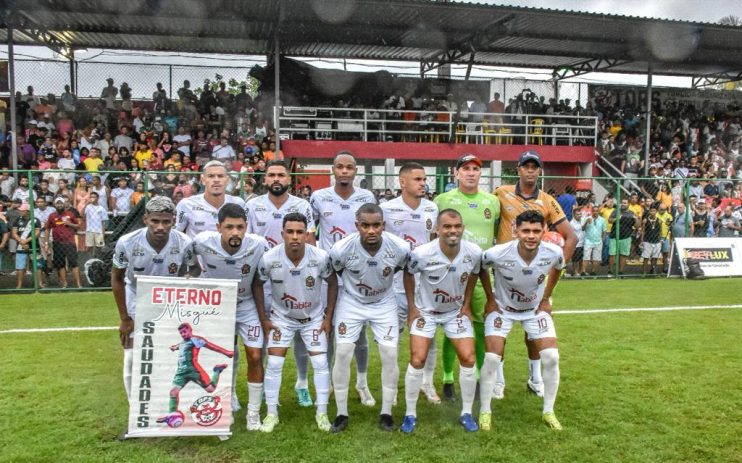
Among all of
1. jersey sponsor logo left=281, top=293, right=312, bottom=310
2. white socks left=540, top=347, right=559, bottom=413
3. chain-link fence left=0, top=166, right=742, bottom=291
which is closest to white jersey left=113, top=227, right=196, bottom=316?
jersey sponsor logo left=281, top=293, right=312, bottom=310

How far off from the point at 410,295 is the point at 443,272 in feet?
1.20

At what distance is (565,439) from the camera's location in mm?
4914

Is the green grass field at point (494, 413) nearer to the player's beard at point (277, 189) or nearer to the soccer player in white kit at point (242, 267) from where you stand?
the soccer player in white kit at point (242, 267)

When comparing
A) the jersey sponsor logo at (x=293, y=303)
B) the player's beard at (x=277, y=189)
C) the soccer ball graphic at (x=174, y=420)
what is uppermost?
the player's beard at (x=277, y=189)

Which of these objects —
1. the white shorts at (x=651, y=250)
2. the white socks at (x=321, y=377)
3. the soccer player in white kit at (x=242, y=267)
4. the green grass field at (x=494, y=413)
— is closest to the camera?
the green grass field at (x=494, y=413)

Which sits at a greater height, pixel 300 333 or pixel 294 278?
pixel 294 278

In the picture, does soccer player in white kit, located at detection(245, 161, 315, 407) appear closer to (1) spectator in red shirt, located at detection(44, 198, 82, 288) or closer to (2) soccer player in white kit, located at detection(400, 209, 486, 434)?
(2) soccer player in white kit, located at detection(400, 209, 486, 434)

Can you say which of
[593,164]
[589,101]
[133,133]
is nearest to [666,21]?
[593,164]

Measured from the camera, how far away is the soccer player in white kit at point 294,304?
512 cm

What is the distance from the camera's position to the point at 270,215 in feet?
19.6

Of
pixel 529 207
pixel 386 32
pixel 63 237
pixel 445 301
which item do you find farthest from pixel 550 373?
pixel 386 32

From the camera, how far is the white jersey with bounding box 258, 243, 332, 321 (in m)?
5.16

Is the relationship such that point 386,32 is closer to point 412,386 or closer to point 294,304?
point 294,304

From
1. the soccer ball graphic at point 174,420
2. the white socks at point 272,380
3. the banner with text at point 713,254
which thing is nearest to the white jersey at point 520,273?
the white socks at point 272,380
